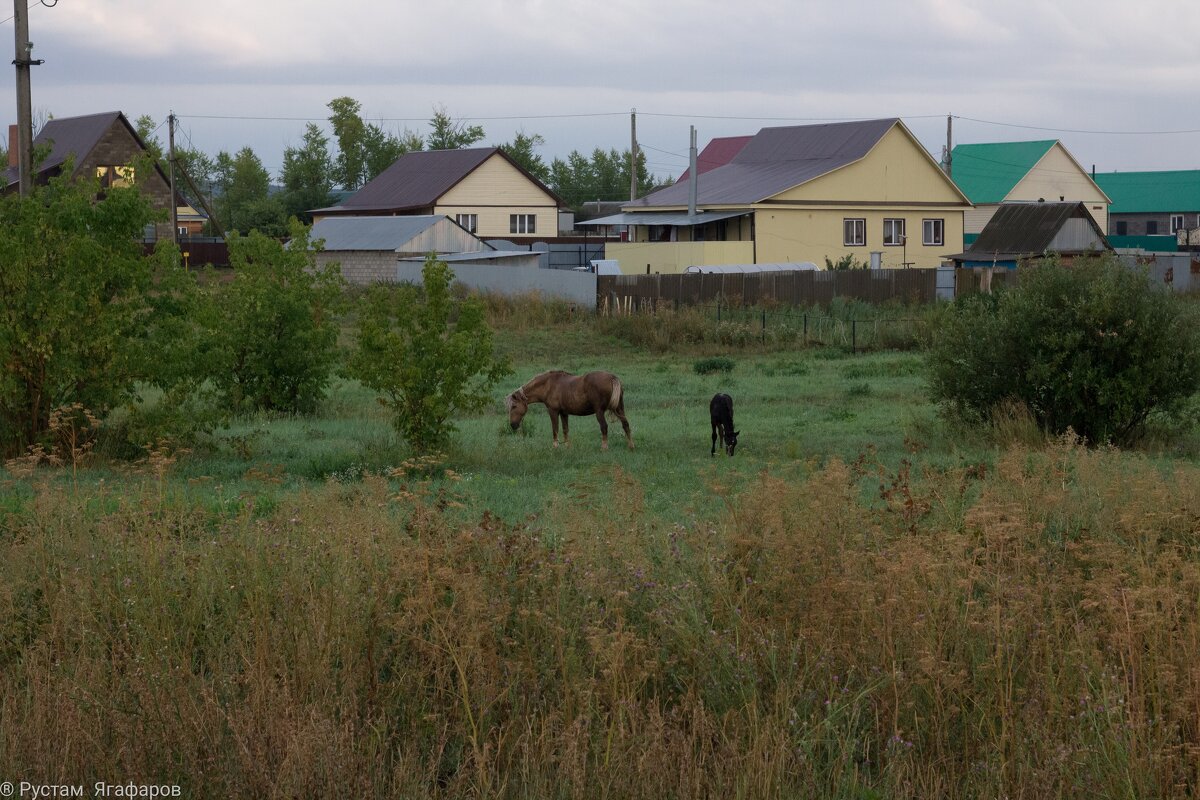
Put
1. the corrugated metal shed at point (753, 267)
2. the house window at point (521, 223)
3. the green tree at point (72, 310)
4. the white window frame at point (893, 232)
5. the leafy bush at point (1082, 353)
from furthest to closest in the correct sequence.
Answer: the house window at point (521, 223) → the white window frame at point (893, 232) → the corrugated metal shed at point (753, 267) → the leafy bush at point (1082, 353) → the green tree at point (72, 310)

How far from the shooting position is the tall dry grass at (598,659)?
523 centimetres

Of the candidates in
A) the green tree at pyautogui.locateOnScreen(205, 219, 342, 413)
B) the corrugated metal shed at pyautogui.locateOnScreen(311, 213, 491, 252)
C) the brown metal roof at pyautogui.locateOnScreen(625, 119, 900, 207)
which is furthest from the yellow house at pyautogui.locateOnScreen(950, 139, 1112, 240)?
the green tree at pyautogui.locateOnScreen(205, 219, 342, 413)

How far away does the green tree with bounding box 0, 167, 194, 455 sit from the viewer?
1445 cm

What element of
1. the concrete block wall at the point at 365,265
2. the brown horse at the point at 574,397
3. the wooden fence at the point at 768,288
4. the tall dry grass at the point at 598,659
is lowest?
the tall dry grass at the point at 598,659

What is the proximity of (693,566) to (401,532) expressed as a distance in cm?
197

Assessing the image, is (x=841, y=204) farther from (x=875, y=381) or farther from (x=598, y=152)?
(x=598, y=152)

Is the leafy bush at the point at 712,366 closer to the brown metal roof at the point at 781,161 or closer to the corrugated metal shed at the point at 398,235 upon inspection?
the brown metal roof at the point at 781,161

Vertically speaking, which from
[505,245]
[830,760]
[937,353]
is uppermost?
[505,245]

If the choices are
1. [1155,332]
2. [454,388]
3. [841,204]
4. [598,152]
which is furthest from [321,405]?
[598,152]

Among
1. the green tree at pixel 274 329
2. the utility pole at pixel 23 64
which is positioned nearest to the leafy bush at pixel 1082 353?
the green tree at pixel 274 329

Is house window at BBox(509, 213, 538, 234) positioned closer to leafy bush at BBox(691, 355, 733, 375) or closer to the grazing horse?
leafy bush at BBox(691, 355, 733, 375)

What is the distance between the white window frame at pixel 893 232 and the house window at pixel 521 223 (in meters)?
21.7

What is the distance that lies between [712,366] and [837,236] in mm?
30057

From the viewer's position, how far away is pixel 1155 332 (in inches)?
630
